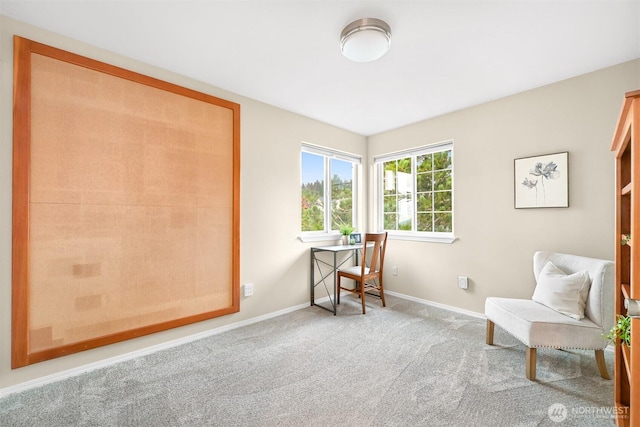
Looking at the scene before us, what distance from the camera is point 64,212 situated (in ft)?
6.49

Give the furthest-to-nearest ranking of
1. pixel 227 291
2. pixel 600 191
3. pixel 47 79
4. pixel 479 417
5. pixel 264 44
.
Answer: pixel 227 291, pixel 600 191, pixel 264 44, pixel 47 79, pixel 479 417

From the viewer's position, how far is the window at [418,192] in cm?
353

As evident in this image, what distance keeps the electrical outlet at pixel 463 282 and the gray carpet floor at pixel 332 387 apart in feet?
2.21

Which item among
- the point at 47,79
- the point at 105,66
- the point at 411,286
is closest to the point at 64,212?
the point at 47,79

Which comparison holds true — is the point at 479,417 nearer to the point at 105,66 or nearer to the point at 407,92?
the point at 407,92

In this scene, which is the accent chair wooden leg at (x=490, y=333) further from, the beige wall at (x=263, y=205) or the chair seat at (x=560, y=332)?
the beige wall at (x=263, y=205)

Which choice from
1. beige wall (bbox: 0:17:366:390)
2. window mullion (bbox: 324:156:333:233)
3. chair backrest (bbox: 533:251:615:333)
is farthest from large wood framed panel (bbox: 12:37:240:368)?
chair backrest (bbox: 533:251:615:333)

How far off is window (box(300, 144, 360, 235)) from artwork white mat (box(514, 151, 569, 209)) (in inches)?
84.4

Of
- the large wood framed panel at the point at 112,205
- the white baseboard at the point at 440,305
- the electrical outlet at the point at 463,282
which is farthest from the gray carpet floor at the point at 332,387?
the electrical outlet at the point at 463,282

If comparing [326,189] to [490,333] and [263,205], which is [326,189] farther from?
[490,333]

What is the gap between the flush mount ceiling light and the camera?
5.92ft

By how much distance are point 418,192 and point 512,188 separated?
114cm

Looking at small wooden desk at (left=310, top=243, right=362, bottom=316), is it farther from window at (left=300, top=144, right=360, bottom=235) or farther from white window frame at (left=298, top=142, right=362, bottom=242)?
window at (left=300, top=144, right=360, bottom=235)

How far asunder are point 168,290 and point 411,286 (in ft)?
9.79
